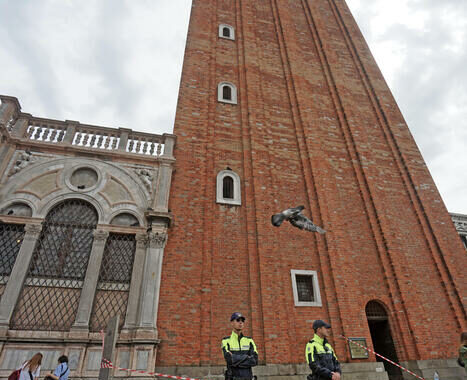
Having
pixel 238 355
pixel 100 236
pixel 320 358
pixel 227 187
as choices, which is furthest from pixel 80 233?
pixel 320 358

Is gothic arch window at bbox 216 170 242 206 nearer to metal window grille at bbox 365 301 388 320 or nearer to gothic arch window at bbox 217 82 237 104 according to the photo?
gothic arch window at bbox 217 82 237 104

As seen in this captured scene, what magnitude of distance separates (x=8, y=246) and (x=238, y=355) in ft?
22.8

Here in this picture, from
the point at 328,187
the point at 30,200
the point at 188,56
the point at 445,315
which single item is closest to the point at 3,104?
the point at 30,200

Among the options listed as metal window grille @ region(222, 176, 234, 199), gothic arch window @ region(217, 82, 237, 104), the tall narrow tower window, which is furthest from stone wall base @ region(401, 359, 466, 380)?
the tall narrow tower window

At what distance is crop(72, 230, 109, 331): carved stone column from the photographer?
7246 millimetres

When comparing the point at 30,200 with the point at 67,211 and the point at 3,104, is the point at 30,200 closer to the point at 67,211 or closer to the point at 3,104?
the point at 67,211

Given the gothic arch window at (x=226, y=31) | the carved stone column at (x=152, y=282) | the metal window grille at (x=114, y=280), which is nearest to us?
the carved stone column at (x=152, y=282)

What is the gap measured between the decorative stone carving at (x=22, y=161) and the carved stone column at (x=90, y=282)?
117 inches

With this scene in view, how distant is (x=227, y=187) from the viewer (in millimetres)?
10648

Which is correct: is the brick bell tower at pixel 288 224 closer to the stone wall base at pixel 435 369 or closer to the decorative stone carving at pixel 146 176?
the stone wall base at pixel 435 369

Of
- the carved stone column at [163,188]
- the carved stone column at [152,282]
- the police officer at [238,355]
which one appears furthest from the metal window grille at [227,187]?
the police officer at [238,355]

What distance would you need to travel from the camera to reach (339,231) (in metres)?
10.6

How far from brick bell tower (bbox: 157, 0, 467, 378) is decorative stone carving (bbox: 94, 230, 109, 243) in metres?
1.72

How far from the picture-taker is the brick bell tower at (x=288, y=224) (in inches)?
332
